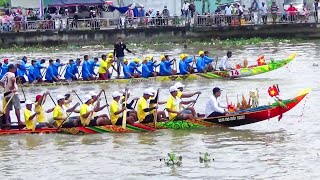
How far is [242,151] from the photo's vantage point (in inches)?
697

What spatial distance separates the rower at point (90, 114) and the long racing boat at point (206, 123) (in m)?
0.11

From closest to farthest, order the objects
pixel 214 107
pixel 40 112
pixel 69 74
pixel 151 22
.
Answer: pixel 214 107 → pixel 40 112 → pixel 69 74 → pixel 151 22

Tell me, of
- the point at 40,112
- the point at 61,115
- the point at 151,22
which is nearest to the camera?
the point at 61,115

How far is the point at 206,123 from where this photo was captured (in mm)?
19562

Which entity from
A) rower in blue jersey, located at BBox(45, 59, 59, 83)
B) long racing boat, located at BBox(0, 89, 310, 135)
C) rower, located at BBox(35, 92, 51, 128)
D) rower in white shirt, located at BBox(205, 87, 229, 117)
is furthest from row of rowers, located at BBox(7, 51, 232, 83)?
rower in white shirt, located at BBox(205, 87, 229, 117)

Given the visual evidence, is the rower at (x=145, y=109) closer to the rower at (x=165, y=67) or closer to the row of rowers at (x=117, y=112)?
the row of rowers at (x=117, y=112)

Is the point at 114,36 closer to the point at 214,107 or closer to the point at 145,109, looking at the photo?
the point at 145,109

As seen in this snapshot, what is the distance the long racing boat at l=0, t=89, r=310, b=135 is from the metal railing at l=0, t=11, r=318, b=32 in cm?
2366

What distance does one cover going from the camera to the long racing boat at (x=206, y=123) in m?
19.1

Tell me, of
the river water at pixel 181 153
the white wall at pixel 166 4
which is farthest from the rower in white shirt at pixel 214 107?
the white wall at pixel 166 4

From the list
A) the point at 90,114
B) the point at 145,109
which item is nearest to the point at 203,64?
the point at 145,109

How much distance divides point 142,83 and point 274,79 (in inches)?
173

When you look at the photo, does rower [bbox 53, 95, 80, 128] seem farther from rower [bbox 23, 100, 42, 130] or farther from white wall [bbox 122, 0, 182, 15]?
white wall [bbox 122, 0, 182, 15]

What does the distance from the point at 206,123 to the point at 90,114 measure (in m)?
2.58
